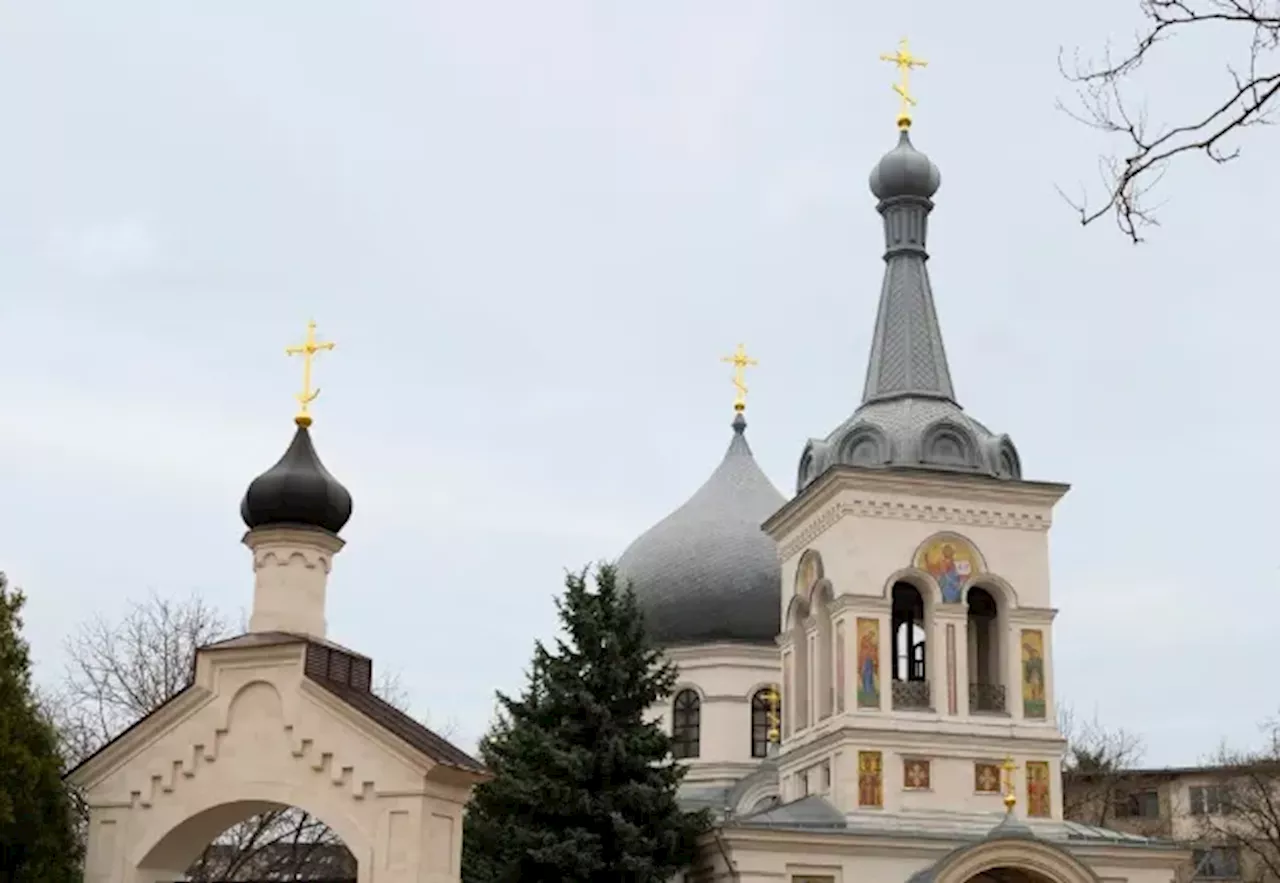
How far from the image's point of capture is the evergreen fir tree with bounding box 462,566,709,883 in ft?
77.3

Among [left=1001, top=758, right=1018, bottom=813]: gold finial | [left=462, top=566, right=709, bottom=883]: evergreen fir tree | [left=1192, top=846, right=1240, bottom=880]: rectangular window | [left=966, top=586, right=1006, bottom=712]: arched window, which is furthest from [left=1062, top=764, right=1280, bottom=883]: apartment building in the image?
[left=462, top=566, right=709, bottom=883]: evergreen fir tree

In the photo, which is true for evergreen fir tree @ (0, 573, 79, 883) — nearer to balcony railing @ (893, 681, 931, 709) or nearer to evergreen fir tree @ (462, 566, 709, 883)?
evergreen fir tree @ (462, 566, 709, 883)

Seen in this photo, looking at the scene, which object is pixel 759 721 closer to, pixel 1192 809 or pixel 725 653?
pixel 725 653

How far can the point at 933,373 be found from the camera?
28828mm

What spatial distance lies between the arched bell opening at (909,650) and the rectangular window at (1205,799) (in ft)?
90.9

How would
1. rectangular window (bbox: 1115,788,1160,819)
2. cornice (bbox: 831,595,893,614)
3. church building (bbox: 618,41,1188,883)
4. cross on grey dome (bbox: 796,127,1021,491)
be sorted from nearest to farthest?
church building (bbox: 618,41,1188,883) → cornice (bbox: 831,595,893,614) → cross on grey dome (bbox: 796,127,1021,491) → rectangular window (bbox: 1115,788,1160,819)

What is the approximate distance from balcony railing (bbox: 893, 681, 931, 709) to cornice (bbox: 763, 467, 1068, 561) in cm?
246

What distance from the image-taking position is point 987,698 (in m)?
26.8

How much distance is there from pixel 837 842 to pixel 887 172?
37.0 feet

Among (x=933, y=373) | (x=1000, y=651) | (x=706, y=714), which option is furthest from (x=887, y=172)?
(x=706, y=714)

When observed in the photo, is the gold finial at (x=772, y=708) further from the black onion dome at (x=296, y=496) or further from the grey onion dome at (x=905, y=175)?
the black onion dome at (x=296, y=496)

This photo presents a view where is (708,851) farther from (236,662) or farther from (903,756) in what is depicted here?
(236,662)

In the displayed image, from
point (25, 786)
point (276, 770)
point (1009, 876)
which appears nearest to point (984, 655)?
point (1009, 876)

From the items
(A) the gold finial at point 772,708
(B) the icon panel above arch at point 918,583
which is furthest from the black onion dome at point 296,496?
(A) the gold finial at point 772,708
